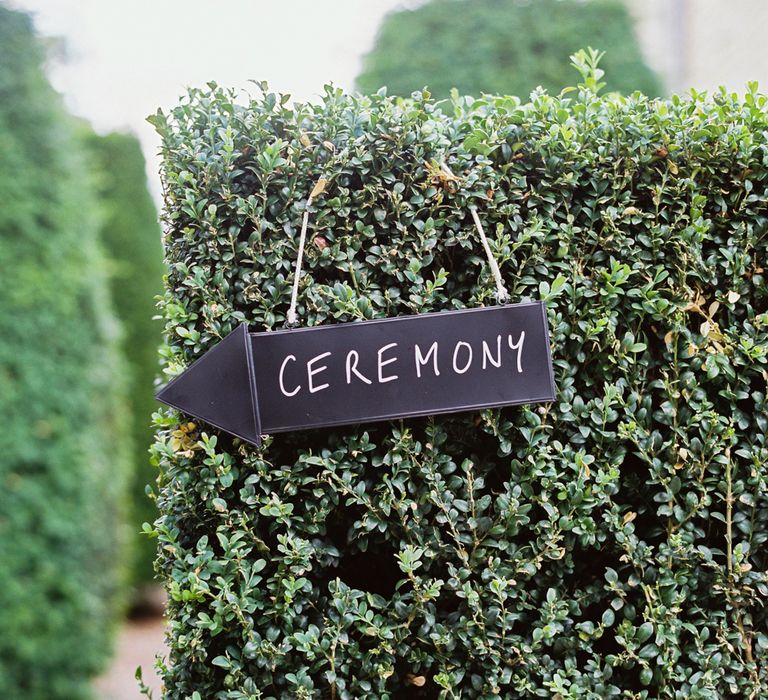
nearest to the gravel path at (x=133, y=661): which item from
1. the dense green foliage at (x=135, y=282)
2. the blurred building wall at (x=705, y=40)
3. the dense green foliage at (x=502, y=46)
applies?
the dense green foliage at (x=135, y=282)

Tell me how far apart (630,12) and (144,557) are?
297 inches

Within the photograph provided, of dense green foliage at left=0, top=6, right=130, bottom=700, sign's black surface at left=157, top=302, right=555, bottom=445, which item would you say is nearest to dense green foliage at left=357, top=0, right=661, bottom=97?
dense green foliage at left=0, top=6, right=130, bottom=700

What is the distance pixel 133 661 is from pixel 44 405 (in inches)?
135

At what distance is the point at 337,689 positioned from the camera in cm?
166

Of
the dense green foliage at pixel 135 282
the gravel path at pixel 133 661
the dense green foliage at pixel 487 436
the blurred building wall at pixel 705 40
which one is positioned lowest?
the gravel path at pixel 133 661

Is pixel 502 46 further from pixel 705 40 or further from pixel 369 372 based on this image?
pixel 369 372

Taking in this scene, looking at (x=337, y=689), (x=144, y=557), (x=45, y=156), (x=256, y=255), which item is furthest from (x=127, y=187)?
(x=337, y=689)

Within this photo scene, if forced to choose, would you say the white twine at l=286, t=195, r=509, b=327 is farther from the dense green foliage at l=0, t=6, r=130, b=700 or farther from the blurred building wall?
the blurred building wall

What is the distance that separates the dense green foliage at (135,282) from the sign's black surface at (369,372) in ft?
18.4

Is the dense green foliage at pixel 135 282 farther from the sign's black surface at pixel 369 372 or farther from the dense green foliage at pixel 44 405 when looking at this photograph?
the sign's black surface at pixel 369 372

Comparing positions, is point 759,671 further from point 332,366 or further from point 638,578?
point 332,366

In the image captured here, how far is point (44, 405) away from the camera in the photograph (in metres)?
3.82

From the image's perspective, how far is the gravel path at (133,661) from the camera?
5.05 meters

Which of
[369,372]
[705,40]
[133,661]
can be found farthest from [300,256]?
[705,40]
